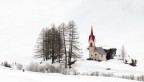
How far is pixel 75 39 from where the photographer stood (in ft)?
206

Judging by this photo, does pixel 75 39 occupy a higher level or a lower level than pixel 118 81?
higher

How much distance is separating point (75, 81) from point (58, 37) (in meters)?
36.2

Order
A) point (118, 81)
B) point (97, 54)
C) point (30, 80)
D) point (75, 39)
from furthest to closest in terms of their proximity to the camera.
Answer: point (97, 54) → point (75, 39) → point (118, 81) → point (30, 80)

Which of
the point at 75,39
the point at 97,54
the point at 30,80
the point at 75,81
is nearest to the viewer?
the point at 30,80

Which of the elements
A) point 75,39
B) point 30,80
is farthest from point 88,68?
point 30,80

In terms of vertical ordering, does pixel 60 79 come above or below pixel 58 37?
below

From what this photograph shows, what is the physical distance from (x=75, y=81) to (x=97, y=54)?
140 feet

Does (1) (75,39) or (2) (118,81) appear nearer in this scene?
(2) (118,81)

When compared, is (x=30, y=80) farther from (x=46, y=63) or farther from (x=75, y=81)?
(x=46, y=63)

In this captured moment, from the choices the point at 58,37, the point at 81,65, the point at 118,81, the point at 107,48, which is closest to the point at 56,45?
the point at 58,37

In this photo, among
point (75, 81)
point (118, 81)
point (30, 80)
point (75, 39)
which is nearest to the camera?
point (30, 80)

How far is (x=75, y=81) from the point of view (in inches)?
1141

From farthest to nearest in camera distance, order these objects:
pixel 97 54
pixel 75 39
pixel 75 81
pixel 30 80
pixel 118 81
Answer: pixel 97 54 < pixel 75 39 < pixel 118 81 < pixel 75 81 < pixel 30 80

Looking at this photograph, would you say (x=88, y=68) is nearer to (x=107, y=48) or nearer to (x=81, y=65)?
(x=81, y=65)
